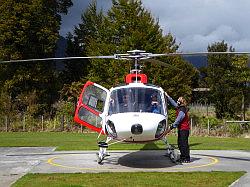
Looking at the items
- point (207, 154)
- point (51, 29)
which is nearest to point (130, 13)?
point (51, 29)

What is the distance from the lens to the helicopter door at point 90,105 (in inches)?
564

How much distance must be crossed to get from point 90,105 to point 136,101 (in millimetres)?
2805

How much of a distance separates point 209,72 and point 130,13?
13200 millimetres

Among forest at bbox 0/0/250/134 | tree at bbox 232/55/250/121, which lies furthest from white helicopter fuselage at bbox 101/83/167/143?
tree at bbox 232/55/250/121

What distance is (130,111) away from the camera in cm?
1183

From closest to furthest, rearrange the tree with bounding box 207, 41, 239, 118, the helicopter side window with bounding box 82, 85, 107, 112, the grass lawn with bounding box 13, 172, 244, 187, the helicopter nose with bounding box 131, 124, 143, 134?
the grass lawn with bounding box 13, 172, 244, 187
the helicopter nose with bounding box 131, 124, 143, 134
the helicopter side window with bounding box 82, 85, 107, 112
the tree with bounding box 207, 41, 239, 118

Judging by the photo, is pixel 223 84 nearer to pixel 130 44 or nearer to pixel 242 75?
pixel 242 75

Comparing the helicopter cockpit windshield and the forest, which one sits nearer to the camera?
the helicopter cockpit windshield

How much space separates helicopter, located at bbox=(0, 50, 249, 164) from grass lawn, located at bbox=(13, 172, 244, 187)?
110 cm

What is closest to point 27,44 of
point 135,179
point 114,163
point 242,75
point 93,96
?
point 242,75

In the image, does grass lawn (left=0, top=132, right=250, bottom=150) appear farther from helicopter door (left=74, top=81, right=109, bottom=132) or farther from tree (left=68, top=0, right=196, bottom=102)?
tree (left=68, top=0, right=196, bottom=102)

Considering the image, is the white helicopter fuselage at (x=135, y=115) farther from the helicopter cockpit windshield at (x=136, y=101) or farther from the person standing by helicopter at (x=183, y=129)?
the person standing by helicopter at (x=183, y=129)

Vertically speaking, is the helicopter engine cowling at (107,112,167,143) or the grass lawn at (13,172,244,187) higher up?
the helicopter engine cowling at (107,112,167,143)

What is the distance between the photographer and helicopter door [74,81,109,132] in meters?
14.3
